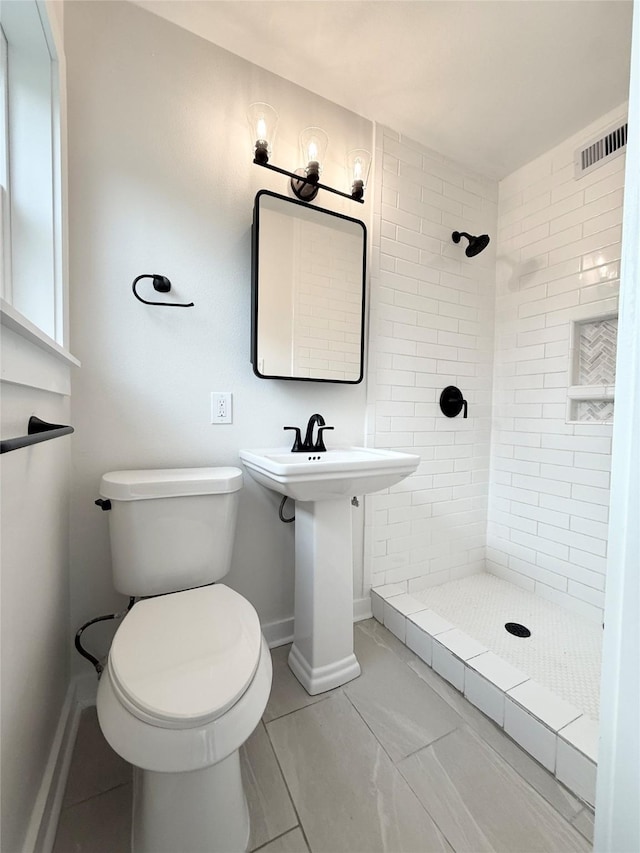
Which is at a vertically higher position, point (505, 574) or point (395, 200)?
point (395, 200)

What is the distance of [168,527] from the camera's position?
1132 mm

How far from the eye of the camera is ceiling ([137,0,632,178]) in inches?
47.9

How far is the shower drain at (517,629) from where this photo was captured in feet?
5.21

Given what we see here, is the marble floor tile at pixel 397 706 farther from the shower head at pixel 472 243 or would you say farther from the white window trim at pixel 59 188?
the shower head at pixel 472 243

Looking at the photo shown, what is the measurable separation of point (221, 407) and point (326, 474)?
1.83ft

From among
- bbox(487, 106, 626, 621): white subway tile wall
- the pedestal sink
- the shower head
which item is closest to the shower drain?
bbox(487, 106, 626, 621): white subway tile wall

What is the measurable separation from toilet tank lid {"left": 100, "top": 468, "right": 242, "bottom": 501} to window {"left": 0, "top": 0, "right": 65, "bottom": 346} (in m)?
0.48

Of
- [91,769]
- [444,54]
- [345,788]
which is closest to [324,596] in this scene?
[345,788]

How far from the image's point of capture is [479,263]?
2.04 meters

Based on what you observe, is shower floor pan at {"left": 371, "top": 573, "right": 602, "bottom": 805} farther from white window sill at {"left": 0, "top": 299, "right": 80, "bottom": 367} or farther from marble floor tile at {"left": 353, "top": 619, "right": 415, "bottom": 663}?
white window sill at {"left": 0, "top": 299, "right": 80, "bottom": 367}

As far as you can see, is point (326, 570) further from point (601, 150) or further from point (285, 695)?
point (601, 150)

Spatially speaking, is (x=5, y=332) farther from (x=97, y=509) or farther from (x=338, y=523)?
(x=338, y=523)

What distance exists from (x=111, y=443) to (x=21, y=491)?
0.52 m

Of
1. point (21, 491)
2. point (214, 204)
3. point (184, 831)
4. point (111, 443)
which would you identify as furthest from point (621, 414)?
point (214, 204)
